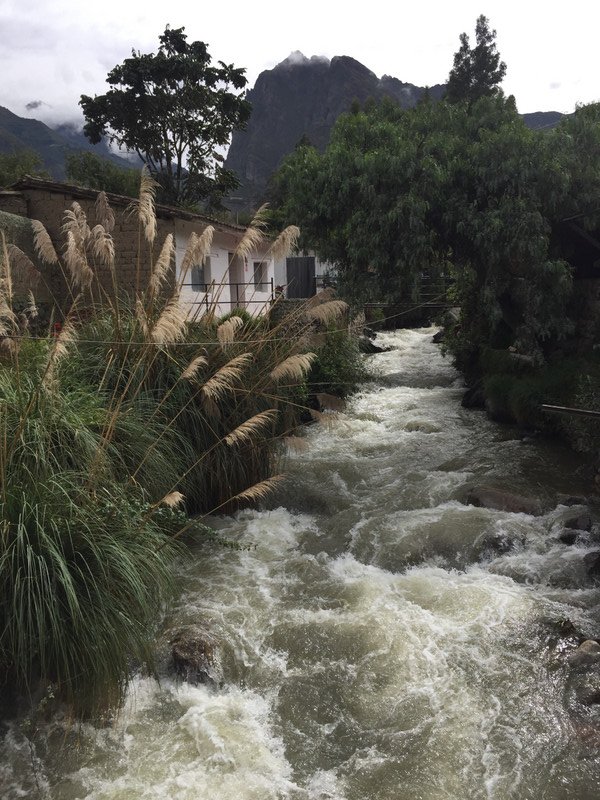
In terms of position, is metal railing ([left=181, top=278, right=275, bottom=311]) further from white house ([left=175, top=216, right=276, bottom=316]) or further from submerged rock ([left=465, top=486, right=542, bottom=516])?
submerged rock ([left=465, top=486, right=542, bottom=516])

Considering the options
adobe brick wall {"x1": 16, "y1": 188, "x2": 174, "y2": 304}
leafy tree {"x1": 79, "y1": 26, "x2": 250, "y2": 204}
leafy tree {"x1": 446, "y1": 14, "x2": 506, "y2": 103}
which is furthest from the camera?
leafy tree {"x1": 446, "y1": 14, "x2": 506, "y2": 103}

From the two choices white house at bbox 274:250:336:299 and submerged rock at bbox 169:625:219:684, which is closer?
submerged rock at bbox 169:625:219:684

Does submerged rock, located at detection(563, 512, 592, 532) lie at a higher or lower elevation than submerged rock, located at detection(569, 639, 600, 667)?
higher

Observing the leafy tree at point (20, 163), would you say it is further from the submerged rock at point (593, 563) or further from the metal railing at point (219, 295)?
the submerged rock at point (593, 563)

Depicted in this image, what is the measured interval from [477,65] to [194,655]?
4158 cm

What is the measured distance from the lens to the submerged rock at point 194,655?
4676mm

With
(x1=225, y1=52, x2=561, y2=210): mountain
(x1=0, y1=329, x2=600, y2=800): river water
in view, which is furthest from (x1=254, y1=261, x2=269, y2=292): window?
(x1=225, y1=52, x2=561, y2=210): mountain

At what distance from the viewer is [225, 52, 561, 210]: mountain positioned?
103 m

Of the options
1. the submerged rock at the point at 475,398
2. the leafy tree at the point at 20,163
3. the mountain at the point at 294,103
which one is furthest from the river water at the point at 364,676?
the mountain at the point at 294,103

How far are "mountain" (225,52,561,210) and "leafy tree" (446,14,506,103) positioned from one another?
63.1 m

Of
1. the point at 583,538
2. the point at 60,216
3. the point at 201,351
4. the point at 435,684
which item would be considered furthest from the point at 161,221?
the point at 435,684

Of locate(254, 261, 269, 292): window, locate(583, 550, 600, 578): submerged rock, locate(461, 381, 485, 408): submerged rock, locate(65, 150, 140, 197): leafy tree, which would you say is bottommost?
locate(583, 550, 600, 578): submerged rock

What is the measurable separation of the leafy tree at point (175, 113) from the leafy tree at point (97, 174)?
8.06ft

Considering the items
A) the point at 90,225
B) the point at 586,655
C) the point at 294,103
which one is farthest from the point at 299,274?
the point at 294,103
